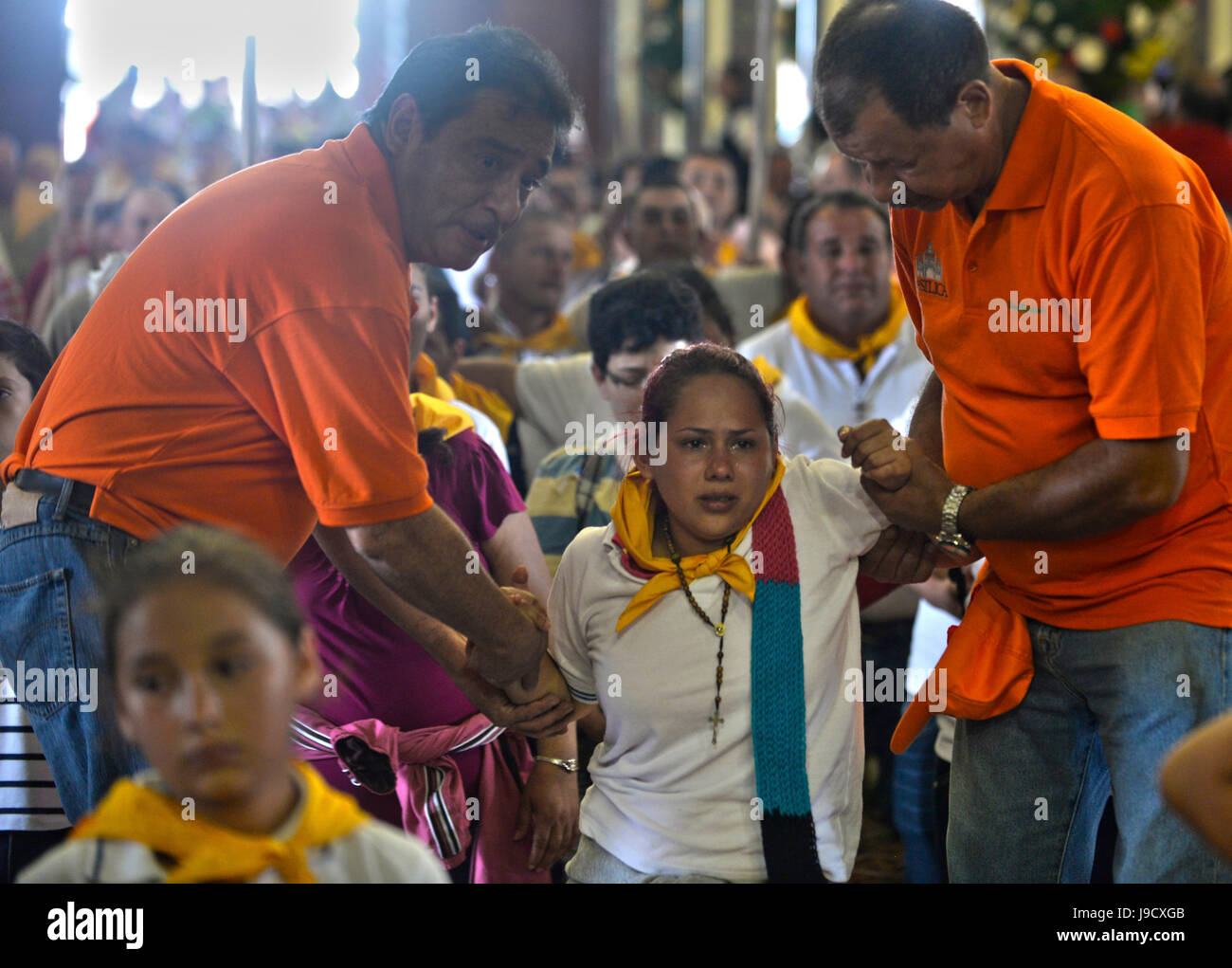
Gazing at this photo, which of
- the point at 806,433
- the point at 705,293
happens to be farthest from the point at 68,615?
the point at 705,293

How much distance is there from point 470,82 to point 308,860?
1082mm

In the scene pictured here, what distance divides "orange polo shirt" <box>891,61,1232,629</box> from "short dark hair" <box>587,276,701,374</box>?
937 mm

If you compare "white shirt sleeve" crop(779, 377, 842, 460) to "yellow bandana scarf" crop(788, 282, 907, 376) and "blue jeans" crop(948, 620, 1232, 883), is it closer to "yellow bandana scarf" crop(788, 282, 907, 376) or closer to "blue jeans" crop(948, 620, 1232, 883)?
"yellow bandana scarf" crop(788, 282, 907, 376)

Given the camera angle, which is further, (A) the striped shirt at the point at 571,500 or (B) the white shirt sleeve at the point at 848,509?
(A) the striped shirt at the point at 571,500

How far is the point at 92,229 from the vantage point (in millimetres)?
5234

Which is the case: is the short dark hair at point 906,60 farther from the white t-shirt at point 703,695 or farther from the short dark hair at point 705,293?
the short dark hair at point 705,293

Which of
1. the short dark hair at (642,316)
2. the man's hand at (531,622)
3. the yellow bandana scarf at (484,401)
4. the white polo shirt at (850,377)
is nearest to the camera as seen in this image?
the man's hand at (531,622)

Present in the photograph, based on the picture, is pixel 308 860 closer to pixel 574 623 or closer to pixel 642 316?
pixel 574 623

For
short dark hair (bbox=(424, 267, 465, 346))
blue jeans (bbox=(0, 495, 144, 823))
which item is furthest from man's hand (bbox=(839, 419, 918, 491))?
short dark hair (bbox=(424, 267, 465, 346))

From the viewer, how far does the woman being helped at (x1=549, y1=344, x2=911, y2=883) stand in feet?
6.11

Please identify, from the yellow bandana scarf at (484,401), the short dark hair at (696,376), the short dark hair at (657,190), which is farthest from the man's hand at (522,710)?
the short dark hair at (657,190)

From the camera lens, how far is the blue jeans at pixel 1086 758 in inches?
68.4

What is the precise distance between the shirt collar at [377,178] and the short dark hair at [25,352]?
766 mm

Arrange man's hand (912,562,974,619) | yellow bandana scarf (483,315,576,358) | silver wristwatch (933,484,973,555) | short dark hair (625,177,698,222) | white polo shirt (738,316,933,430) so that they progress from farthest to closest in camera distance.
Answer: short dark hair (625,177,698,222)
yellow bandana scarf (483,315,576,358)
white polo shirt (738,316,933,430)
man's hand (912,562,974,619)
silver wristwatch (933,484,973,555)
